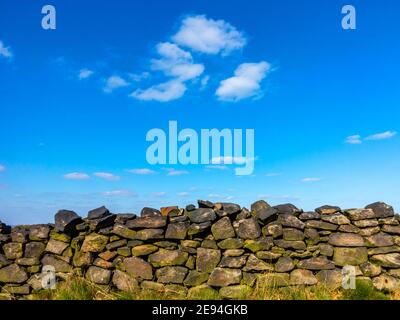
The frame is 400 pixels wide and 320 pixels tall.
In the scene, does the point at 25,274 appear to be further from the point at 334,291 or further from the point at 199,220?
the point at 334,291

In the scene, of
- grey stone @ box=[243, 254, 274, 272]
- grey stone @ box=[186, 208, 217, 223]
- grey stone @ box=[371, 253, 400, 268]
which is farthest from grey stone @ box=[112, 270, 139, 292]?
grey stone @ box=[371, 253, 400, 268]

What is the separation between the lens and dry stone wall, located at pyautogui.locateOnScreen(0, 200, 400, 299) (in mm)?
9047

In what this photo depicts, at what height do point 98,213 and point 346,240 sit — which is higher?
point 98,213

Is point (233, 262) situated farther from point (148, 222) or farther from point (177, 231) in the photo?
point (148, 222)

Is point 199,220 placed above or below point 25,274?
above

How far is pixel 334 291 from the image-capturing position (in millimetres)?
8938

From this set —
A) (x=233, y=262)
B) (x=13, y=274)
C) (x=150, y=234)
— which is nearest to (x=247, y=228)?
(x=233, y=262)

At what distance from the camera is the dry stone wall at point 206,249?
29.7 ft

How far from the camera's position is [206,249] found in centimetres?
919

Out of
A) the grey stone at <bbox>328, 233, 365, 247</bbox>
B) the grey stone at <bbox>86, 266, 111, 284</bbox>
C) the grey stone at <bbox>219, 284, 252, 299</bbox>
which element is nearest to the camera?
the grey stone at <bbox>219, 284, 252, 299</bbox>

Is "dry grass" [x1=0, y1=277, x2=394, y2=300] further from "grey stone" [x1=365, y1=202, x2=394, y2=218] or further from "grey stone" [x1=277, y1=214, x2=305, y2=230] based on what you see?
"grey stone" [x1=365, y1=202, x2=394, y2=218]
